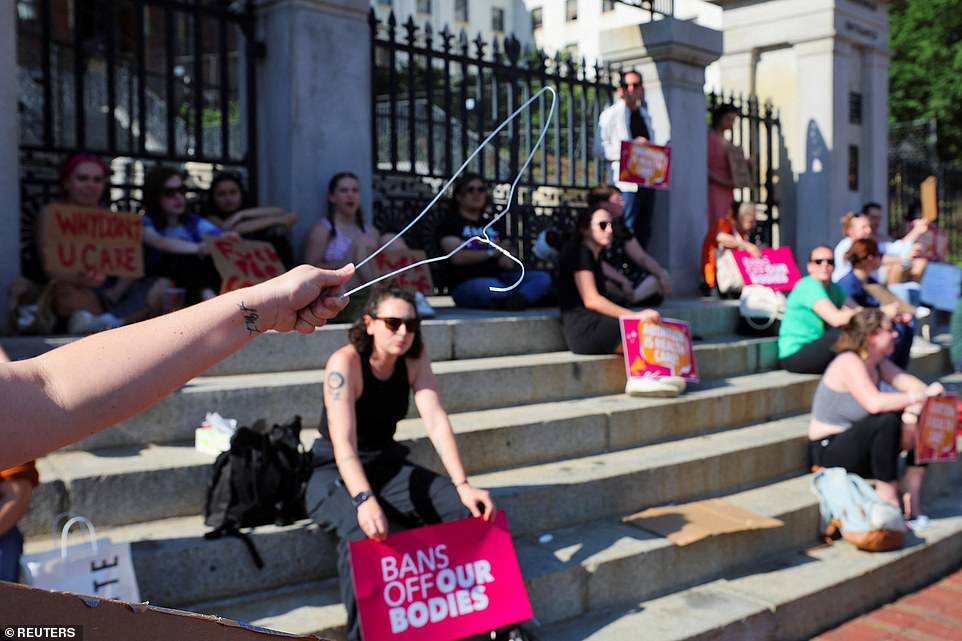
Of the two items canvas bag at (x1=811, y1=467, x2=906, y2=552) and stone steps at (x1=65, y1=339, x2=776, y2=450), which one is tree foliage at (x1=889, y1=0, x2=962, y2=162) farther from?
canvas bag at (x1=811, y1=467, x2=906, y2=552)

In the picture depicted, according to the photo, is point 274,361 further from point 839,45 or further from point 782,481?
point 839,45

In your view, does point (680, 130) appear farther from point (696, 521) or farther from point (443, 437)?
point (443, 437)

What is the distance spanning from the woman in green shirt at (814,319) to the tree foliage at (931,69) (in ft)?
65.4

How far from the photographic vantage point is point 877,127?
12.9m

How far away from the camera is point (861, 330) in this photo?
20.0 feet

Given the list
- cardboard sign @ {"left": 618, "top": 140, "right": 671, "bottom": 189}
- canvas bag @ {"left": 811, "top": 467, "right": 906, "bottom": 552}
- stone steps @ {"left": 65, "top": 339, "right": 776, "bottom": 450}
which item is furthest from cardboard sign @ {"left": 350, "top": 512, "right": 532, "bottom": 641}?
cardboard sign @ {"left": 618, "top": 140, "right": 671, "bottom": 189}

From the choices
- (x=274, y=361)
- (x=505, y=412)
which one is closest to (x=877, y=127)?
(x=505, y=412)

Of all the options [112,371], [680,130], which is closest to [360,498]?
[112,371]

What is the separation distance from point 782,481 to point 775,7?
8.15 m

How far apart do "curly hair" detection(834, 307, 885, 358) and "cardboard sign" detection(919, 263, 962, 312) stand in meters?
6.12

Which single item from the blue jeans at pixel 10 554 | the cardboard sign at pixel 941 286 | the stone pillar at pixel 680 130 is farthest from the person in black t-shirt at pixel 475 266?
the cardboard sign at pixel 941 286

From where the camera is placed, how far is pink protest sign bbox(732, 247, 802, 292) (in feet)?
29.6

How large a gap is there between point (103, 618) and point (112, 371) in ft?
1.10

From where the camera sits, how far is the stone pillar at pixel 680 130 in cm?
999
